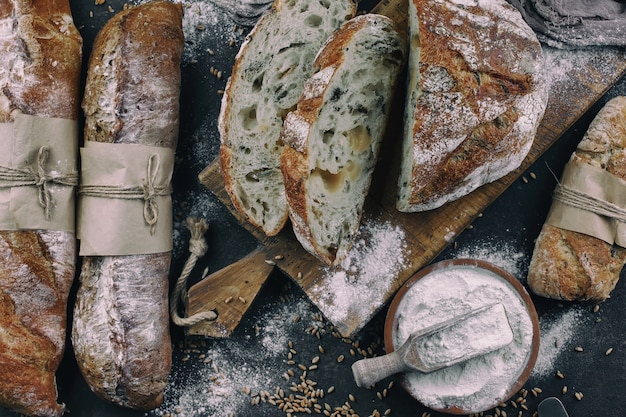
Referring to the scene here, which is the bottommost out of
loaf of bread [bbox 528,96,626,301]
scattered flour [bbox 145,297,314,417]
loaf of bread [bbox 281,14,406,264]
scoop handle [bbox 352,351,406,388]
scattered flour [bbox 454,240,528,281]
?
scattered flour [bbox 145,297,314,417]

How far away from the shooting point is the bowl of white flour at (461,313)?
261cm

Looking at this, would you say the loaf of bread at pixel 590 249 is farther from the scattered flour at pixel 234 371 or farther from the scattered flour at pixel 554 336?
the scattered flour at pixel 234 371

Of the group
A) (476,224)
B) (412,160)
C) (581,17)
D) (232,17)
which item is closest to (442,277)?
(476,224)

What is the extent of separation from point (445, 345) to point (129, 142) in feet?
5.19

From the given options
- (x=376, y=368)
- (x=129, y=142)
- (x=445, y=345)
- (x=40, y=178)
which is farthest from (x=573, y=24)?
(x=40, y=178)

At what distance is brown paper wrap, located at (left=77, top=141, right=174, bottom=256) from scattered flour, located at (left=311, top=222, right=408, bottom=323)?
804 millimetres

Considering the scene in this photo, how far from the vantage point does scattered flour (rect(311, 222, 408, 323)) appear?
2.68m

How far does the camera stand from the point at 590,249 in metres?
2.65

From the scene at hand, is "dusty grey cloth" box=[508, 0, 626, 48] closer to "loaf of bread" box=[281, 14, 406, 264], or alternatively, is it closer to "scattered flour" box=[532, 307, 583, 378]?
"loaf of bread" box=[281, 14, 406, 264]

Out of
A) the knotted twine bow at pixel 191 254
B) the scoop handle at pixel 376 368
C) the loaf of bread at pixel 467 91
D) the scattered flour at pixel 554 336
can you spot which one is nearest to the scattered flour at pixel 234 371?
the knotted twine bow at pixel 191 254

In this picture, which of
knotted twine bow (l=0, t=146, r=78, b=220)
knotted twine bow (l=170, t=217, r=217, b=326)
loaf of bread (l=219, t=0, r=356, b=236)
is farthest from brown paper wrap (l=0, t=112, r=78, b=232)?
loaf of bread (l=219, t=0, r=356, b=236)

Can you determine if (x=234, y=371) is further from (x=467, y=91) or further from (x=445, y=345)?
(x=467, y=91)

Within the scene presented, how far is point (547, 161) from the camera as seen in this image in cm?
286

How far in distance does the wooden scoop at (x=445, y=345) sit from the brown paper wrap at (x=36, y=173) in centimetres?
146
